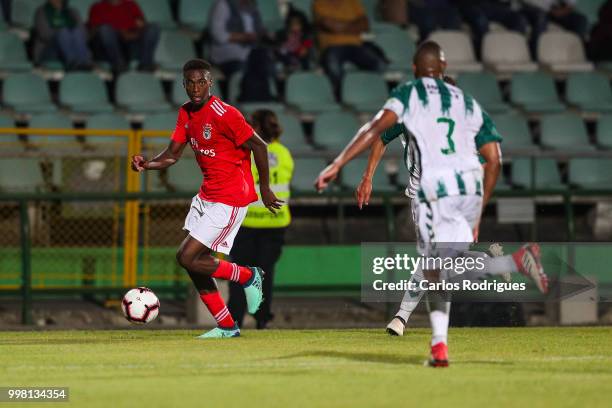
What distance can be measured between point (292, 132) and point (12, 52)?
13.3 ft

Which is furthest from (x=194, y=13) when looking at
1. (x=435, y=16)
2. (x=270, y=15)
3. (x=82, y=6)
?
(x=435, y=16)

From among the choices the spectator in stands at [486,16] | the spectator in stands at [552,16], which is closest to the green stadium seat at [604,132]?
the spectator in stands at [552,16]

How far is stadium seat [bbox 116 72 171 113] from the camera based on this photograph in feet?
59.9

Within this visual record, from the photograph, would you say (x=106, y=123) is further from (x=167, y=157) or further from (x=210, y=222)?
(x=210, y=222)

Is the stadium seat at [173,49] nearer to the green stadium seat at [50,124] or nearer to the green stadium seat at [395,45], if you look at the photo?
the green stadium seat at [50,124]

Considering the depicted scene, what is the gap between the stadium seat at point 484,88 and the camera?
19359 millimetres

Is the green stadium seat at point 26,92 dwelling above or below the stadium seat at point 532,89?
below

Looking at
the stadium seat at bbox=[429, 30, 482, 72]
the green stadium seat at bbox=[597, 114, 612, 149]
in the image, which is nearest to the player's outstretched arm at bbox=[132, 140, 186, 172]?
the green stadium seat at bbox=[597, 114, 612, 149]

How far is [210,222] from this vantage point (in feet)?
35.9

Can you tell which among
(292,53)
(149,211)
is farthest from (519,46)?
(149,211)

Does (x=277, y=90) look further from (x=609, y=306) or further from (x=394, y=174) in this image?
(x=609, y=306)

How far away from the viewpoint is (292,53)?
19625 millimetres

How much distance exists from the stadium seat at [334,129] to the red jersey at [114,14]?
316cm

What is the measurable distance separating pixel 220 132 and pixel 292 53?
8971 millimetres
